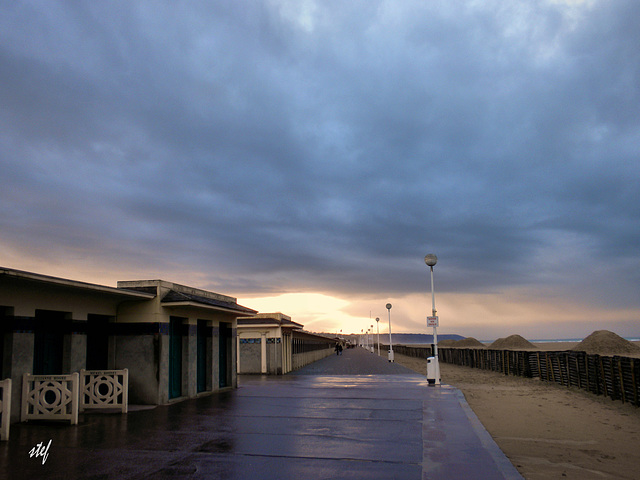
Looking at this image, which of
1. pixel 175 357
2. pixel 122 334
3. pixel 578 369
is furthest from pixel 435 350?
pixel 122 334

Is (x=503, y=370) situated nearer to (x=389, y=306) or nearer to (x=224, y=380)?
(x=389, y=306)

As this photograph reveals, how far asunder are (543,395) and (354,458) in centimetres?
1454

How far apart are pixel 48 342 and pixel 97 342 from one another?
7.23ft

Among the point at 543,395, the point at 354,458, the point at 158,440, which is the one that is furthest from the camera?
the point at 543,395

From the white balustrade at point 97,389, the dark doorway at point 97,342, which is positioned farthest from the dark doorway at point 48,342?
the dark doorway at point 97,342

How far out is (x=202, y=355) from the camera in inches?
720

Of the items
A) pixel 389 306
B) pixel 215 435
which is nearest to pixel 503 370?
pixel 389 306

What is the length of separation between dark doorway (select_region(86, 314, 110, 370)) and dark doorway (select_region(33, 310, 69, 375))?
1378 mm

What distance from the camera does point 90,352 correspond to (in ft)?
46.9

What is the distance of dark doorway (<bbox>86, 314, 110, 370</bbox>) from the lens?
14289mm

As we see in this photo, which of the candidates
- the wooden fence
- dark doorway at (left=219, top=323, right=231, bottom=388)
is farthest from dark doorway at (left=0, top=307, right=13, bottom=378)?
the wooden fence

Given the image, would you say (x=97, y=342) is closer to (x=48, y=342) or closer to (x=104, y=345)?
(x=104, y=345)

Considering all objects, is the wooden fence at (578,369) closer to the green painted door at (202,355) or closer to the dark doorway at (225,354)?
the dark doorway at (225,354)

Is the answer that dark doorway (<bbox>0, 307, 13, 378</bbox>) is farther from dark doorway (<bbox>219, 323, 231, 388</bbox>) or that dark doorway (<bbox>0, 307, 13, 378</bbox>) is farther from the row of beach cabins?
dark doorway (<bbox>219, 323, 231, 388</bbox>)
